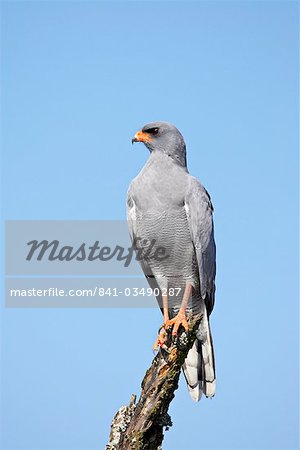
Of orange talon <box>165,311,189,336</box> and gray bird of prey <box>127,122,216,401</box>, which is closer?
orange talon <box>165,311,189,336</box>

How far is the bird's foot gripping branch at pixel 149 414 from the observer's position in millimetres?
5488

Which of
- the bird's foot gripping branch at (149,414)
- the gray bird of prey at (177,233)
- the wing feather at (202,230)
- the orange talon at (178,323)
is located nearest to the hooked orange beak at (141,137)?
the gray bird of prey at (177,233)

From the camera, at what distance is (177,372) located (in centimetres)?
587

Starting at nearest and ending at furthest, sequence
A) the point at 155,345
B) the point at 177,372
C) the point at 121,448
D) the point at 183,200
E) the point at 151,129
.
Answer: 1. the point at 121,448
2. the point at 177,372
3. the point at 155,345
4. the point at 183,200
5. the point at 151,129

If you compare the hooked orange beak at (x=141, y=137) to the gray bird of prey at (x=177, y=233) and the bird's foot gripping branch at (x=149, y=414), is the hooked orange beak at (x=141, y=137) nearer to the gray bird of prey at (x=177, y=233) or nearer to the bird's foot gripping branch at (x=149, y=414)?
the gray bird of prey at (x=177, y=233)

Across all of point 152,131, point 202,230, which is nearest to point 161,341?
point 202,230

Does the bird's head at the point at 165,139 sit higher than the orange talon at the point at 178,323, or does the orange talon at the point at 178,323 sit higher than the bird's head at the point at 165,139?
the bird's head at the point at 165,139

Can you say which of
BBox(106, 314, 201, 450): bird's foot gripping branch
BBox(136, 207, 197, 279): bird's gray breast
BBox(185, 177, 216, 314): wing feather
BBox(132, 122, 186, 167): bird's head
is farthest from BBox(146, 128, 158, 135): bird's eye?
BBox(106, 314, 201, 450): bird's foot gripping branch

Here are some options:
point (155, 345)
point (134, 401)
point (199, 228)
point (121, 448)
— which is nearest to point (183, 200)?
point (199, 228)

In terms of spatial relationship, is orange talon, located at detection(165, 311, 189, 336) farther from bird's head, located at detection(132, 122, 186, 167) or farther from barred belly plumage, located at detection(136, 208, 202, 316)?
bird's head, located at detection(132, 122, 186, 167)

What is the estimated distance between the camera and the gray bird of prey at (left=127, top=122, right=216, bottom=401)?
23.3ft

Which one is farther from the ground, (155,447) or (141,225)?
(141,225)

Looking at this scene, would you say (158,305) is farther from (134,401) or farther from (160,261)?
(134,401)

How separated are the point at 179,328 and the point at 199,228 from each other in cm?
118
